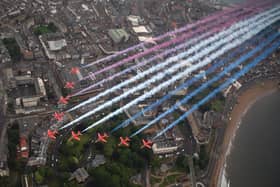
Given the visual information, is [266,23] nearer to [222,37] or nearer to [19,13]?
[222,37]

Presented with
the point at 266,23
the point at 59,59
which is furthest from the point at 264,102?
the point at 59,59

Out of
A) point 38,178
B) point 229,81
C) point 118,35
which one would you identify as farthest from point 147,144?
point 118,35

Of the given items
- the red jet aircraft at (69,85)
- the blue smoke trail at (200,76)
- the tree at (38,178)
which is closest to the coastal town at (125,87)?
the tree at (38,178)

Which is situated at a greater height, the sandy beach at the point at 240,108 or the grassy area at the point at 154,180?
the sandy beach at the point at 240,108

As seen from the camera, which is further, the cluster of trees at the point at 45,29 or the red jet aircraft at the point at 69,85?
the cluster of trees at the point at 45,29

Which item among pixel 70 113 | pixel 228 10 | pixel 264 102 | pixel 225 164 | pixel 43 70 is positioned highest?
pixel 228 10

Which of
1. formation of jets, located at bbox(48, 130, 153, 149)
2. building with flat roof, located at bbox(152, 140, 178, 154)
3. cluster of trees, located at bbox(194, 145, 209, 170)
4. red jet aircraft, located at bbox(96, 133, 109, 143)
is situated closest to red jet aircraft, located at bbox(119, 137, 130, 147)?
formation of jets, located at bbox(48, 130, 153, 149)

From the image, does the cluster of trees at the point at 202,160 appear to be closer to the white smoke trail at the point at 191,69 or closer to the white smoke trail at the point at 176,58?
the white smoke trail at the point at 191,69
